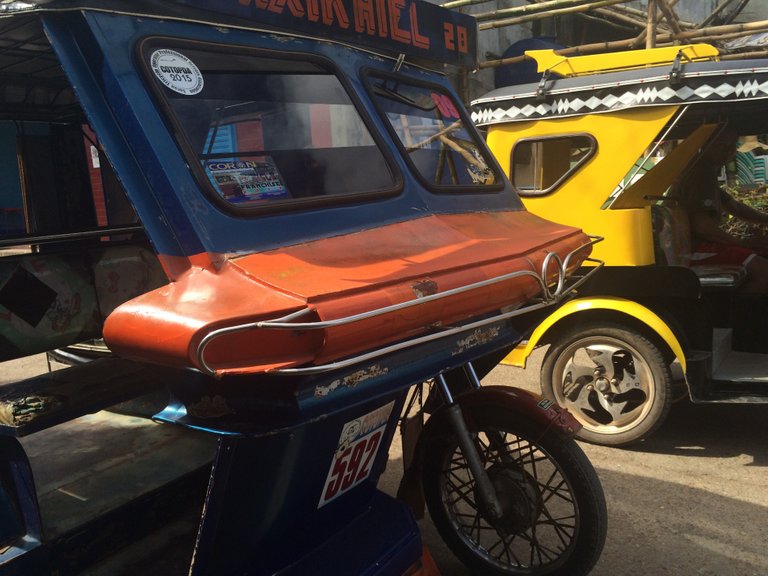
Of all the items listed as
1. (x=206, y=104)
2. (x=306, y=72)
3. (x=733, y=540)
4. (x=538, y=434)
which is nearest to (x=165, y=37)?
(x=206, y=104)

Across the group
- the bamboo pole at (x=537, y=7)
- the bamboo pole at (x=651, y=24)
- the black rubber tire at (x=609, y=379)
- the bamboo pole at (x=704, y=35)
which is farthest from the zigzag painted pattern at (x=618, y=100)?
the bamboo pole at (x=537, y=7)

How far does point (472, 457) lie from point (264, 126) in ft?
4.55

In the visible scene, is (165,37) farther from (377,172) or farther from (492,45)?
(492,45)

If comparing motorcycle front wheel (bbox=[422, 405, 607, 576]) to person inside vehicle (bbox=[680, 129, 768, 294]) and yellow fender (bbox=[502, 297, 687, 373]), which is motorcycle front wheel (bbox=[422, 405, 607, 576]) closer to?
yellow fender (bbox=[502, 297, 687, 373])

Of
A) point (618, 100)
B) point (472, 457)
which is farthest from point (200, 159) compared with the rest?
point (618, 100)

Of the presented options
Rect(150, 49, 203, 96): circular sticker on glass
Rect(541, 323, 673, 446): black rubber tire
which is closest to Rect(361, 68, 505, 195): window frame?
Rect(150, 49, 203, 96): circular sticker on glass

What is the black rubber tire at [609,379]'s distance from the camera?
12.7 feet

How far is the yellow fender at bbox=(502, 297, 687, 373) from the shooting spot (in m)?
3.82

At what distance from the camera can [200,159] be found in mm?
1959

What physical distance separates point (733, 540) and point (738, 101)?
237 centimetres

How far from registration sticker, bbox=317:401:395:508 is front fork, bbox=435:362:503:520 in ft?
0.84

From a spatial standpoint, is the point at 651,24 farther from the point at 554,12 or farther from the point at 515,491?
the point at 515,491

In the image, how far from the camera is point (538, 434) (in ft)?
8.17

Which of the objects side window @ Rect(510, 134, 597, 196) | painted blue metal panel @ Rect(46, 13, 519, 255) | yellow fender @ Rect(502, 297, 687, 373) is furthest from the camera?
side window @ Rect(510, 134, 597, 196)
